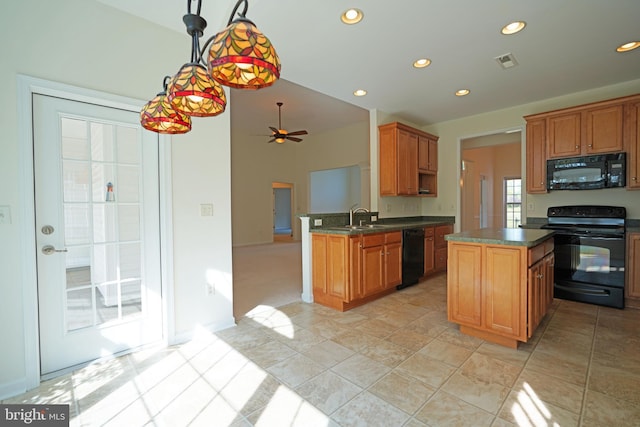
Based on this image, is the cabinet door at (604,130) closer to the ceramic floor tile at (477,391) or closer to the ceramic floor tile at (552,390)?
the ceramic floor tile at (552,390)

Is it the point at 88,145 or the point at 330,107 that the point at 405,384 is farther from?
the point at 330,107

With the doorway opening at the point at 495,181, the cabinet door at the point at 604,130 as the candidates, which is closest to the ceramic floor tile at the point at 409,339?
the cabinet door at the point at 604,130

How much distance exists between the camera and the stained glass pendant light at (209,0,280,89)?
98 centimetres

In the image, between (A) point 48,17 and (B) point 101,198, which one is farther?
(B) point 101,198

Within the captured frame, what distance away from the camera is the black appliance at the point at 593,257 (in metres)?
3.24

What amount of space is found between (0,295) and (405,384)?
262 centimetres

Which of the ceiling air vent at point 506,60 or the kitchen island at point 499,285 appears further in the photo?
the ceiling air vent at point 506,60

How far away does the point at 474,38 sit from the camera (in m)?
2.65

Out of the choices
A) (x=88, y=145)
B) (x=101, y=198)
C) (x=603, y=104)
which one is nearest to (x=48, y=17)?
(x=88, y=145)

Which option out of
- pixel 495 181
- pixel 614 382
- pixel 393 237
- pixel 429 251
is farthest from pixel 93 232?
pixel 495 181

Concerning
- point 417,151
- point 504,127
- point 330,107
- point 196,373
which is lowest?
point 196,373

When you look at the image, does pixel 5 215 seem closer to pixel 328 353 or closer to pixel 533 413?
pixel 328 353

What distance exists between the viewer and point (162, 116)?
4.64 feet

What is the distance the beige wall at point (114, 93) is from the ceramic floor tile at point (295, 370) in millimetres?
941
